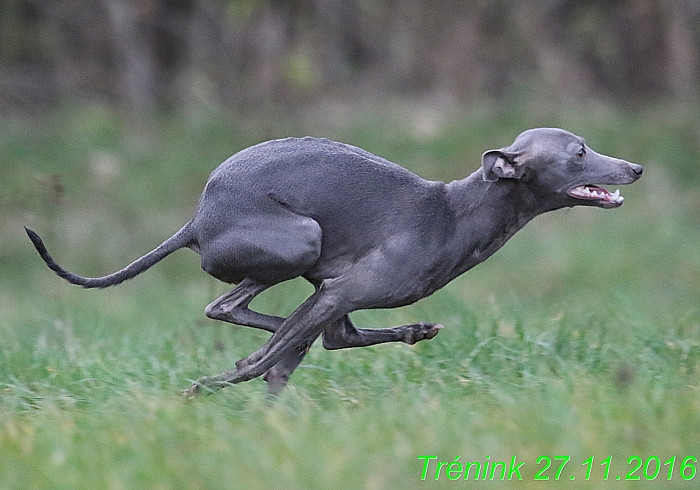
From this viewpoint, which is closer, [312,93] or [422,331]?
[422,331]

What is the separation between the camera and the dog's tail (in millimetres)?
5359

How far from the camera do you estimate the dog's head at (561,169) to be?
527 centimetres

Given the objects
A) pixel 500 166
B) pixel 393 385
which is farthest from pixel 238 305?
pixel 500 166

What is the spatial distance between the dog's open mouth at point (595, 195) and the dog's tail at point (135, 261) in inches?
70.5

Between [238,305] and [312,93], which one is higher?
[312,93]

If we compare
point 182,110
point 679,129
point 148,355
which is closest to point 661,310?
point 148,355

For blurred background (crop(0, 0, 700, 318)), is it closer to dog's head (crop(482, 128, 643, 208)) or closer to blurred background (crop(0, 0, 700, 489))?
blurred background (crop(0, 0, 700, 489))

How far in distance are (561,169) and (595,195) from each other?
0.20m

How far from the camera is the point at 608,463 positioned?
401 cm

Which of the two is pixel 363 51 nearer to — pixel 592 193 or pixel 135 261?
pixel 135 261

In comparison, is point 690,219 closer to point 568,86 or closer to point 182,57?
point 568,86

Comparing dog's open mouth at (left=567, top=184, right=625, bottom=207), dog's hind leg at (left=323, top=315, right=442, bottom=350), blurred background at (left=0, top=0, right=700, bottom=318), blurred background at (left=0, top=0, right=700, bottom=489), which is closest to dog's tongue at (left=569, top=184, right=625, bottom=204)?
dog's open mouth at (left=567, top=184, right=625, bottom=207)

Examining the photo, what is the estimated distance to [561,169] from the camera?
5281mm

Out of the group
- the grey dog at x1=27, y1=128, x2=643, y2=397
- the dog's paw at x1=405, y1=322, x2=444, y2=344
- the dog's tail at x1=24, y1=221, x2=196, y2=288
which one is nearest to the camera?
the grey dog at x1=27, y1=128, x2=643, y2=397
